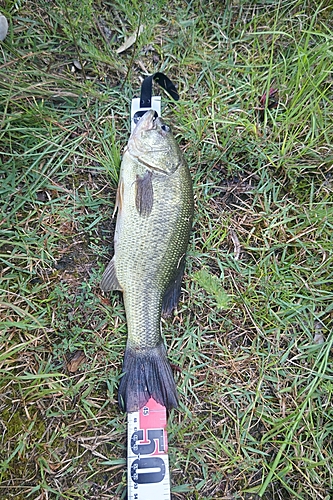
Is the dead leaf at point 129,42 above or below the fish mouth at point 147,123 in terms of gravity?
above

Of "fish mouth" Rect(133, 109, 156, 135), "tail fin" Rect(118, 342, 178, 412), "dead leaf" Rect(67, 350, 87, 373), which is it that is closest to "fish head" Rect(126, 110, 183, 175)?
"fish mouth" Rect(133, 109, 156, 135)

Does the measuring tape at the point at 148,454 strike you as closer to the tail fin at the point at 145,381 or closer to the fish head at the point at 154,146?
the tail fin at the point at 145,381

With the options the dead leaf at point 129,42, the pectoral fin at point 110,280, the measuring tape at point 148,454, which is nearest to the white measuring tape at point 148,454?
the measuring tape at point 148,454

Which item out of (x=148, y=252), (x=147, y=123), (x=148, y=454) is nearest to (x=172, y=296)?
→ (x=148, y=252)

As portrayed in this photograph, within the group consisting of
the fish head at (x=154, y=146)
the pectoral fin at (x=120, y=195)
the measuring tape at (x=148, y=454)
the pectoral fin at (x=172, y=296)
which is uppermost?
the fish head at (x=154, y=146)

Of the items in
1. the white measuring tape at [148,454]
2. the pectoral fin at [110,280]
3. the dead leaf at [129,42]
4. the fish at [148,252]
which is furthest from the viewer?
the dead leaf at [129,42]

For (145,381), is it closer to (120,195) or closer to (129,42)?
(120,195)

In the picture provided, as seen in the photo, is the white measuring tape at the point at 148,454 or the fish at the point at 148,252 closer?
the white measuring tape at the point at 148,454
